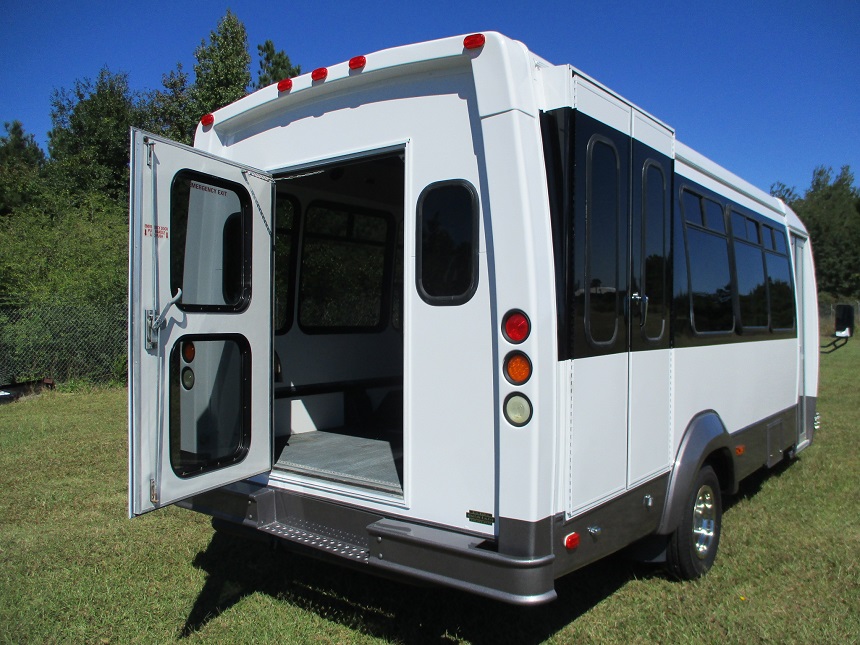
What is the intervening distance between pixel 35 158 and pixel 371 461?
137 feet

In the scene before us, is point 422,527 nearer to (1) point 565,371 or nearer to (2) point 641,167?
(1) point 565,371

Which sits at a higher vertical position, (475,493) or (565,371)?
(565,371)

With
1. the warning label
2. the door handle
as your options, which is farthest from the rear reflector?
the warning label

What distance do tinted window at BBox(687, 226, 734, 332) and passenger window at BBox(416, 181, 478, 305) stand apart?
182 centimetres

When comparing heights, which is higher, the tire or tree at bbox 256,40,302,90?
tree at bbox 256,40,302,90

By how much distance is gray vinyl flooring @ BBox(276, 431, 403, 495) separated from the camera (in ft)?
11.6

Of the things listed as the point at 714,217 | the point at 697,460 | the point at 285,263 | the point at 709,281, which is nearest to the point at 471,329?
the point at 697,460

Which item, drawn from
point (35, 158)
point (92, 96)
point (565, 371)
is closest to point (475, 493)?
point (565, 371)

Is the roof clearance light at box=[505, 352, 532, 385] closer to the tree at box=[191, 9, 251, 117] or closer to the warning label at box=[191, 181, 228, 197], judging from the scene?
the warning label at box=[191, 181, 228, 197]

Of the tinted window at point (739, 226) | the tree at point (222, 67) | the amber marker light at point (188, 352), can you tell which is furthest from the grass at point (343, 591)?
the tree at point (222, 67)

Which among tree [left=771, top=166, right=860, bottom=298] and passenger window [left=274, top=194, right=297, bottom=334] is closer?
passenger window [left=274, top=194, right=297, bottom=334]

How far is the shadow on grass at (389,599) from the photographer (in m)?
3.65

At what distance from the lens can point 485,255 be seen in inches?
117

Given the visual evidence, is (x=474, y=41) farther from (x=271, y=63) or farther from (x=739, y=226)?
(x=271, y=63)
